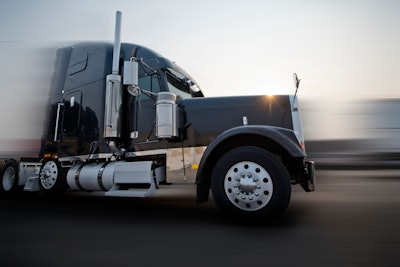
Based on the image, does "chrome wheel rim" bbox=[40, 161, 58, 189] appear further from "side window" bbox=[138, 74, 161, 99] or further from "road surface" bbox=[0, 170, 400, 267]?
"side window" bbox=[138, 74, 161, 99]

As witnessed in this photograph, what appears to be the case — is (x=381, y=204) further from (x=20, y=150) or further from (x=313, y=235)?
(x=20, y=150)

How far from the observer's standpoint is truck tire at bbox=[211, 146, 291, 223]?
3.18m

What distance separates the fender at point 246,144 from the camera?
343 centimetres

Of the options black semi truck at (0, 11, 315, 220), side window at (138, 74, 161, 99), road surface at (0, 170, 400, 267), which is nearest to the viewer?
road surface at (0, 170, 400, 267)

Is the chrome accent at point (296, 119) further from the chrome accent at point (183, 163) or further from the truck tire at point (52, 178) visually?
the truck tire at point (52, 178)

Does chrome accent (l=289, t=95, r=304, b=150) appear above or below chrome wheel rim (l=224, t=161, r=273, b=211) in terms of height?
above

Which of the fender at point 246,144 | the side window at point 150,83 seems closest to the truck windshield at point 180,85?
the side window at point 150,83

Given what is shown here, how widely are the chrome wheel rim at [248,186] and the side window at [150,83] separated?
2013 millimetres

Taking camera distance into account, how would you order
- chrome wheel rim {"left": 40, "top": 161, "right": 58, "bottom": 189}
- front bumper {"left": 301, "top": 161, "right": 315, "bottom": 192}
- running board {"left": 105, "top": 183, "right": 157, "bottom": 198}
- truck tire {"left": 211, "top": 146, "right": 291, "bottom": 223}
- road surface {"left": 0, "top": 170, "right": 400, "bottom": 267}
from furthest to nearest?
chrome wheel rim {"left": 40, "top": 161, "right": 58, "bottom": 189}, running board {"left": 105, "top": 183, "right": 157, "bottom": 198}, front bumper {"left": 301, "top": 161, "right": 315, "bottom": 192}, truck tire {"left": 211, "top": 146, "right": 291, "bottom": 223}, road surface {"left": 0, "top": 170, "right": 400, "bottom": 267}

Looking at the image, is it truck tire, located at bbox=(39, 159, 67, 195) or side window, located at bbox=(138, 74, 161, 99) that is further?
truck tire, located at bbox=(39, 159, 67, 195)

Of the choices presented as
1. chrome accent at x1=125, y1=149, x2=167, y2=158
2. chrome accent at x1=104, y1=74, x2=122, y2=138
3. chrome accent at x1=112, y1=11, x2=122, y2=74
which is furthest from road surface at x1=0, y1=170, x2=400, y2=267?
chrome accent at x1=112, y1=11, x2=122, y2=74

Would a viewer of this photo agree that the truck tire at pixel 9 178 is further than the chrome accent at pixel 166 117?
Yes

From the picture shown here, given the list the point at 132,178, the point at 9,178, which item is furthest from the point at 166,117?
the point at 9,178

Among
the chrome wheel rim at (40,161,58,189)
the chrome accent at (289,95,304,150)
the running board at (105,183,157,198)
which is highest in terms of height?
the chrome accent at (289,95,304,150)
